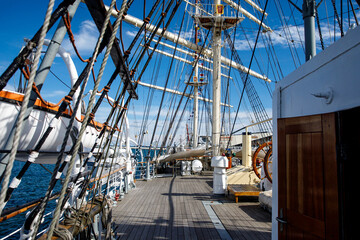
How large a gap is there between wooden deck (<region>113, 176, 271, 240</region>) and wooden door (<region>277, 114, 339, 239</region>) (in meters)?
2.12

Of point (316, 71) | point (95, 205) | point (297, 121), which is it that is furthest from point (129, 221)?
point (316, 71)

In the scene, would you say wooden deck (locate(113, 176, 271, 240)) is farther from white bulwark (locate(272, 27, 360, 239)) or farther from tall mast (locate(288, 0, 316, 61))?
tall mast (locate(288, 0, 316, 61))

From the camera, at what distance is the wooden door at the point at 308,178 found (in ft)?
6.61

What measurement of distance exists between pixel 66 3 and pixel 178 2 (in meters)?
3.43

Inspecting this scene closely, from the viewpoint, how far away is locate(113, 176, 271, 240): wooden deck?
4.52 meters

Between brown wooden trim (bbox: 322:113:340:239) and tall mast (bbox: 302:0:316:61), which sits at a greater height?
tall mast (bbox: 302:0:316:61)

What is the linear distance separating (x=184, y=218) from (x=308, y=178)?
3.90 meters

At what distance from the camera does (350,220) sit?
1882 millimetres

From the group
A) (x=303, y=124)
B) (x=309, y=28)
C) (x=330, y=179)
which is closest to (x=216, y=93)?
(x=309, y=28)

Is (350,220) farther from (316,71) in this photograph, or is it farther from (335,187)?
(316,71)

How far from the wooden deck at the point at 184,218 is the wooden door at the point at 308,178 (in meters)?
2.12

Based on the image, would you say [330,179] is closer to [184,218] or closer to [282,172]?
[282,172]

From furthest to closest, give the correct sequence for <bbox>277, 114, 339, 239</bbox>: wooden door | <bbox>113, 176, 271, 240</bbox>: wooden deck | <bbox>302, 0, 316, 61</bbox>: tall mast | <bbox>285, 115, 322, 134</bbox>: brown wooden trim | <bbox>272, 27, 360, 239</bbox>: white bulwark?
<bbox>113, 176, 271, 240</bbox>: wooden deck, <bbox>302, 0, 316, 61</bbox>: tall mast, <bbox>285, 115, 322, 134</bbox>: brown wooden trim, <bbox>277, 114, 339, 239</bbox>: wooden door, <bbox>272, 27, 360, 239</bbox>: white bulwark

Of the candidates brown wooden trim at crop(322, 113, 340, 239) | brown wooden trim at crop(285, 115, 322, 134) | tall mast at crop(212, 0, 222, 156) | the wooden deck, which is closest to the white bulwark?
brown wooden trim at crop(285, 115, 322, 134)
